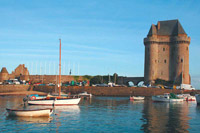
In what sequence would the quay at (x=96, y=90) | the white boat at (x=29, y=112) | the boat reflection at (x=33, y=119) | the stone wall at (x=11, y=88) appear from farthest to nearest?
the stone wall at (x=11, y=88) → the quay at (x=96, y=90) → the white boat at (x=29, y=112) → the boat reflection at (x=33, y=119)

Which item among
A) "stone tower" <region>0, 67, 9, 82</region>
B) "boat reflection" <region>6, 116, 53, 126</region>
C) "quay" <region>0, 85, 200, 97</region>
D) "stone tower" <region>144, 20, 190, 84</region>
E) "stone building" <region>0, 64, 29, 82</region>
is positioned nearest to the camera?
"boat reflection" <region>6, 116, 53, 126</region>

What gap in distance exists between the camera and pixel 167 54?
76.6m

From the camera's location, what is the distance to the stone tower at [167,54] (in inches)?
2933

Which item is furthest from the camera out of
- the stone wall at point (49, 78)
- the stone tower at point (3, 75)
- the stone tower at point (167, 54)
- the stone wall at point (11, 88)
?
the stone tower at point (3, 75)

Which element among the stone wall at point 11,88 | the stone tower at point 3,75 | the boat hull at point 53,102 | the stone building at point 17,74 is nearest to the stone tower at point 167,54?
the stone wall at point 11,88

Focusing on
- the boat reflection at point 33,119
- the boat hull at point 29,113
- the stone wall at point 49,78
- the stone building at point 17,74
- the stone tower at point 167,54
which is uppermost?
the stone tower at point 167,54

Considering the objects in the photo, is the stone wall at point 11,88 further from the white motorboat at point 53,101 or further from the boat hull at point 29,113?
the boat hull at point 29,113

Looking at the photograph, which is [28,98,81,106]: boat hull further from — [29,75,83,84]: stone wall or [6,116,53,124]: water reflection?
[29,75,83,84]: stone wall

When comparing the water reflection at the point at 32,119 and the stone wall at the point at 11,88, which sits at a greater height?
the stone wall at the point at 11,88

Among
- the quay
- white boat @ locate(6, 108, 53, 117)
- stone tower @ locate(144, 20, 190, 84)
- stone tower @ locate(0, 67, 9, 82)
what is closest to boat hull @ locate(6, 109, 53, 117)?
white boat @ locate(6, 108, 53, 117)

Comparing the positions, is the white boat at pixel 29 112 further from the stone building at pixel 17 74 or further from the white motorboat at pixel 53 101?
the stone building at pixel 17 74

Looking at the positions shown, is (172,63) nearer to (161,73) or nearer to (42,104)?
(161,73)

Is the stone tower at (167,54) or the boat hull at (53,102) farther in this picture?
the stone tower at (167,54)

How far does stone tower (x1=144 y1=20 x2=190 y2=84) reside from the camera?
74.5 m
